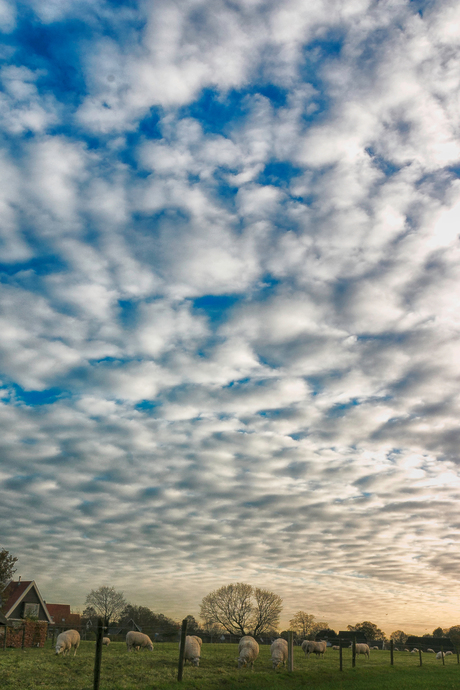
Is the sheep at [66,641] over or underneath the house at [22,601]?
over

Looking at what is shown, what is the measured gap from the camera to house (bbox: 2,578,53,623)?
220 ft

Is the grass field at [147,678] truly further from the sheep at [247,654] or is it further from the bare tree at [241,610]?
the bare tree at [241,610]

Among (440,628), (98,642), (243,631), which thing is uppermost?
(98,642)

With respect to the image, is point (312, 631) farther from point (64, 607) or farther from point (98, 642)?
point (98, 642)

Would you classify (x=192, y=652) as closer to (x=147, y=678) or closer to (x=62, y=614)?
(x=147, y=678)

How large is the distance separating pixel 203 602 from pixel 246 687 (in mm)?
102665

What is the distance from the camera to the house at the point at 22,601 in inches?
2635

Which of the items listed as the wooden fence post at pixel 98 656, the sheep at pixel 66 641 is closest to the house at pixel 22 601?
the sheep at pixel 66 641

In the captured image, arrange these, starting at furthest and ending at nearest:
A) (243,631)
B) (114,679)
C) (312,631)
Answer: (312,631), (243,631), (114,679)

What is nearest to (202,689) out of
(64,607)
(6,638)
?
(6,638)

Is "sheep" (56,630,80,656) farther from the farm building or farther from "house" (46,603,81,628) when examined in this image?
"house" (46,603,81,628)

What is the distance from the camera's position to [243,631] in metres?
113

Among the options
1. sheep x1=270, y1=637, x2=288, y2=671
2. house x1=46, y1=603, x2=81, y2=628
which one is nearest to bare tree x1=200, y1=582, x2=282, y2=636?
house x1=46, y1=603, x2=81, y2=628

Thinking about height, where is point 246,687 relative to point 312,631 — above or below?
above
